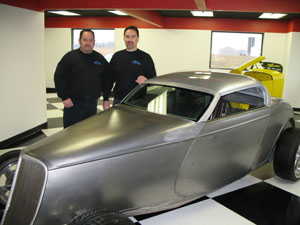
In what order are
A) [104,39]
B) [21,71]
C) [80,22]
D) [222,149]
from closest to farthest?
[222,149], [21,71], [80,22], [104,39]

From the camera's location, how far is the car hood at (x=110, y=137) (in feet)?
5.37

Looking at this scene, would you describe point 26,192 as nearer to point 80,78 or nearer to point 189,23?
point 80,78

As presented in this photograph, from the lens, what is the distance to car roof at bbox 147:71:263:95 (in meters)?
2.36

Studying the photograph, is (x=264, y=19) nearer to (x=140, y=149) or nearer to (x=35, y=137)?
(x=35, y=137)

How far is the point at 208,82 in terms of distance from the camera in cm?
244

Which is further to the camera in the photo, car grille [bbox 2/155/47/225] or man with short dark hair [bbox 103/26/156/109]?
man with short dark hair [bbox 103/26/156/109]

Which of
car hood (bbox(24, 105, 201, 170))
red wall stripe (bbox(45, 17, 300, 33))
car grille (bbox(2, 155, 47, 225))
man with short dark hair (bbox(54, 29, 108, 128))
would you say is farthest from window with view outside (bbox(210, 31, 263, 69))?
car grille (bbox(2, 155, 47, 225))

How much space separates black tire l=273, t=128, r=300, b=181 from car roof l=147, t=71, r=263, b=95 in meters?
0.69

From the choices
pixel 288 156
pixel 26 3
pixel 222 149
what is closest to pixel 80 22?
pixel 26 3

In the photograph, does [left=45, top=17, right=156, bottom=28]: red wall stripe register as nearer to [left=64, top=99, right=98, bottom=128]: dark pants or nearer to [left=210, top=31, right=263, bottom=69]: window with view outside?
[left=210, top=31, right=263, bottom=69]: window with view outside

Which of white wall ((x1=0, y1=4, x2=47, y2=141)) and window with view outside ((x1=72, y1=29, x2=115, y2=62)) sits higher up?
window with view outside ((x1=72, y1=29, x2=115, y2=62))

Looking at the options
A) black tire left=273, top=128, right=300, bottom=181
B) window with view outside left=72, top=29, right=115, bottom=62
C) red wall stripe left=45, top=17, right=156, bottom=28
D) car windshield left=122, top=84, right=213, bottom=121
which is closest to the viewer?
car windshield left=122, top=84, right=213, bottom=121

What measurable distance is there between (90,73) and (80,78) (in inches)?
4.9

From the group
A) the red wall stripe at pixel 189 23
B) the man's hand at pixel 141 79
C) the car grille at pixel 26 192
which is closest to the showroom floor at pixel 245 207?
the car grille at pixel 26 192
